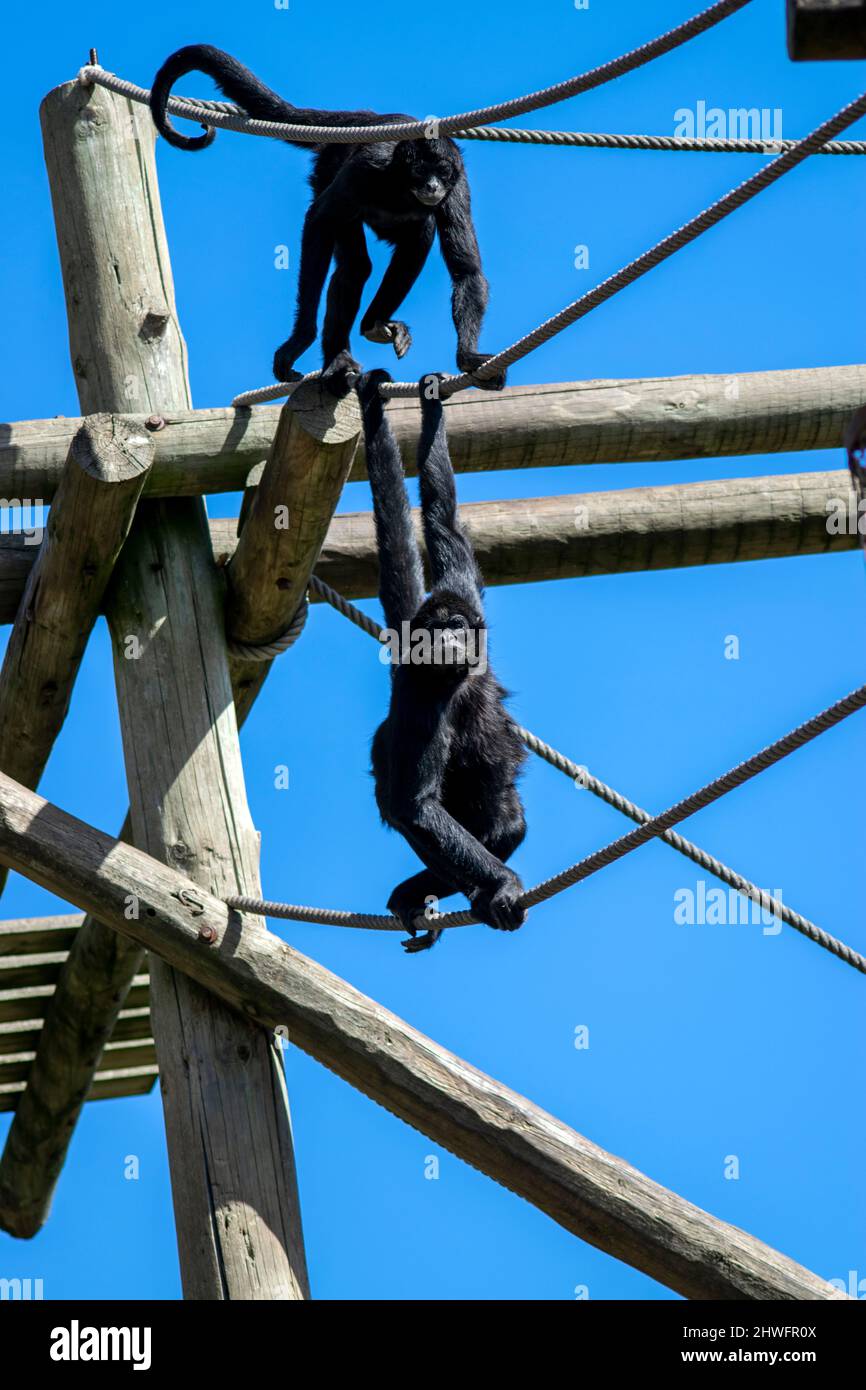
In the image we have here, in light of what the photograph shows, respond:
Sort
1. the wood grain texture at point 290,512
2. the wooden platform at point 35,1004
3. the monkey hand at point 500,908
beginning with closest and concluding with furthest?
the monkey hand at point 500,908 → the wood grain texture at point 290,512 → the wooden platform at point 35,1004

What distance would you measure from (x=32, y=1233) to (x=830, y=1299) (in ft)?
18.1

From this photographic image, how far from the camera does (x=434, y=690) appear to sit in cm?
641

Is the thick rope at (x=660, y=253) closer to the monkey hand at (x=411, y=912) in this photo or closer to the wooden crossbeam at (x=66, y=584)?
the wooden crossbeam at (x=66, y=584)

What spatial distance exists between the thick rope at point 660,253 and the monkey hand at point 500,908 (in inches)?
68.2

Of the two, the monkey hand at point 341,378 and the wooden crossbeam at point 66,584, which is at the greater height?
the monkey hand at point 341,378

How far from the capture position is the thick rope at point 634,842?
4.34 m

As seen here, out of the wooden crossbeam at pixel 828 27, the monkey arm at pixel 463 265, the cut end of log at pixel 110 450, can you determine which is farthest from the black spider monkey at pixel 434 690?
the wooden crossbeam at pixel 828 27

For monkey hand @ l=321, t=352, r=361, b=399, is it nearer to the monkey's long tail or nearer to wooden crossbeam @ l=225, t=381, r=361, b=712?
wooden crossbeam @ l=225, t=381, r=361, b=712

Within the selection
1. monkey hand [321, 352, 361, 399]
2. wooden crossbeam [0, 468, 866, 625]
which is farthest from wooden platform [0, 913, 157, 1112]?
monkey hand [321, 352, 361, 399]

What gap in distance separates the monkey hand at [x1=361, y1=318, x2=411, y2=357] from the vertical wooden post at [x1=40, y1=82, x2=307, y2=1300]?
86cm

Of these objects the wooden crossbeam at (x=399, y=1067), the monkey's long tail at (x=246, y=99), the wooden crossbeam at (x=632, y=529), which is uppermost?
the monkey's long tail at (x=246, y=99)

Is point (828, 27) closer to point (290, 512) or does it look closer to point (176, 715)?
point (290, 512)

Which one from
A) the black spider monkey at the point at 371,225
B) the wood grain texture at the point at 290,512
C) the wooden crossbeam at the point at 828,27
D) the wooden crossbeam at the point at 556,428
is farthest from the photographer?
the wooden crossbeam at the point at 556,428
